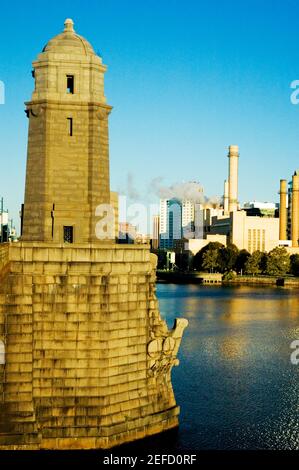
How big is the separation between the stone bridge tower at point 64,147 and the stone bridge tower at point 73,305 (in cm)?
4

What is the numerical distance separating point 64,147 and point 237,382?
661 inches

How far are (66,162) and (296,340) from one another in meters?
31.1

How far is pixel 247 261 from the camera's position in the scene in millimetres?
136750

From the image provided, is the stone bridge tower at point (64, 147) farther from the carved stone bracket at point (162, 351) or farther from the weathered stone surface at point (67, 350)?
the carved stone bracket at point (162, 351)

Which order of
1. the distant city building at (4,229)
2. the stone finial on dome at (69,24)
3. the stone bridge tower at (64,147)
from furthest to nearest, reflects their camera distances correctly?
1. the distant city building at (4,229)
2. the stone finial on dome at (69,24)
3. the stone bridge tower at (64,147)

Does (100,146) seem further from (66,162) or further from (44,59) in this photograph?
(44,59)

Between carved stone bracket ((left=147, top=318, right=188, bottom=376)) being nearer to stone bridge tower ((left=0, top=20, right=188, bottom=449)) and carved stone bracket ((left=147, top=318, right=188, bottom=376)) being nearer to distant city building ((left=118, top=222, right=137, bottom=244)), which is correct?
stone bridge tower ((left=0, top=20, right=188, bottom=449))

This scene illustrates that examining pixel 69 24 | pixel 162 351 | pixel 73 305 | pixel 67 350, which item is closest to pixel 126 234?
pixel 69 24

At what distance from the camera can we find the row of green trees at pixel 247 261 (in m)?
135

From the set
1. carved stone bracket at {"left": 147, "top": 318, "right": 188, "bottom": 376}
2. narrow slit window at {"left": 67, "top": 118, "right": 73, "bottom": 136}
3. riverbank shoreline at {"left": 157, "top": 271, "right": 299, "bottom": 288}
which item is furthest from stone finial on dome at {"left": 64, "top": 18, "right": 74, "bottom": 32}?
riverbank shoreline at {"left": 157, "top": 271, "right": 299, "bottom": 288}

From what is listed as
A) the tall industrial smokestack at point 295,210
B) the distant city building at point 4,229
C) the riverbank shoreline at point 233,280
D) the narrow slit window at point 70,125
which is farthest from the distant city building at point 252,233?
→ the narrow slit window at point 70,125

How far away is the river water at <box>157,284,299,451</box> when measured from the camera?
83.1 feet

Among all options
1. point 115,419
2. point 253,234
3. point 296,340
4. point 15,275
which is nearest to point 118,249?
point 15,275
